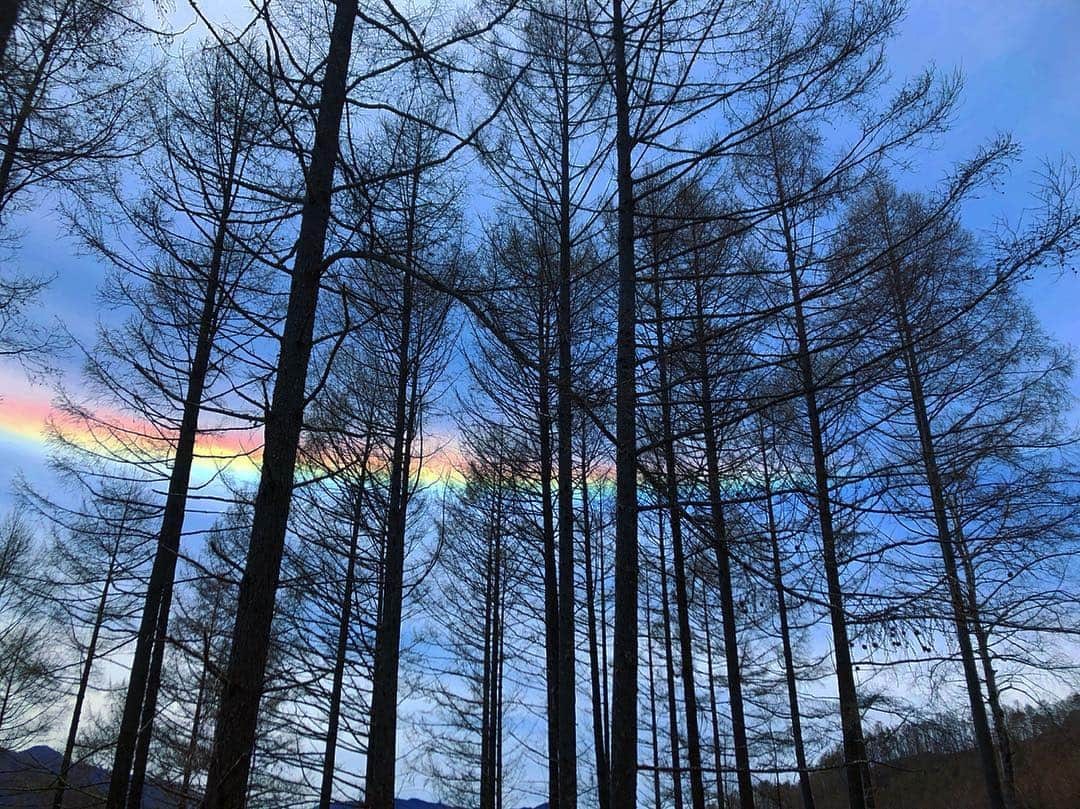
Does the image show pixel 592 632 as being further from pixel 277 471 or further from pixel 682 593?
pixel 277 471

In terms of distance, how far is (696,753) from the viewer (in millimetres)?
10594

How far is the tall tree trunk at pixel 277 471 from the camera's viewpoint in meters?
2.17

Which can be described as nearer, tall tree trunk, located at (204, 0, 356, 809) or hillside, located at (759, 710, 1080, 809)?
tall tree trunk, located at (204, 0, 356, 809)

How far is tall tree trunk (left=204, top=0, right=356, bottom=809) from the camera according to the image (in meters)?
2.17

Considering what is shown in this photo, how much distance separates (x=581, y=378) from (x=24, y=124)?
17.8ft

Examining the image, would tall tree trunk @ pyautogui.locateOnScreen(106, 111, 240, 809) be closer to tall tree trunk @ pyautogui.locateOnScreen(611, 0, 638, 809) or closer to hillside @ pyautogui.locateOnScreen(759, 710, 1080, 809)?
tall tree trunk @ pyautogui.locateOnScreen(611, 0, 638, 809)

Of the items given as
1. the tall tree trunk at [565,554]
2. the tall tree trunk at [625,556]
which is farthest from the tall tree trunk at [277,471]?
the tall tree trunk at [565,554]

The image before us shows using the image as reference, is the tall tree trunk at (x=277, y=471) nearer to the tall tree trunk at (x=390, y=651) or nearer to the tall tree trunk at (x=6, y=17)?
the tall tree trunk at (x=6, y=17)

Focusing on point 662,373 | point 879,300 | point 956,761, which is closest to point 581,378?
point 662,373

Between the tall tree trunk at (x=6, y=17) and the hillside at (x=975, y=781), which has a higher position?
the tall tree trunk at (x=6, y=17)

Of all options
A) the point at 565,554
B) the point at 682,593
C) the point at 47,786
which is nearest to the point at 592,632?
the point at 682,593

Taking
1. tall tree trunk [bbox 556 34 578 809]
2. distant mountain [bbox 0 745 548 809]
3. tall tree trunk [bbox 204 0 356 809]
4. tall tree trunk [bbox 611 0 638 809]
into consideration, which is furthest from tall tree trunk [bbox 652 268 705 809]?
distant mountain [bbox 0 745 548 809]

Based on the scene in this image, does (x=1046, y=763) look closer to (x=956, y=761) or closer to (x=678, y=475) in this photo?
(x=956, y=761)

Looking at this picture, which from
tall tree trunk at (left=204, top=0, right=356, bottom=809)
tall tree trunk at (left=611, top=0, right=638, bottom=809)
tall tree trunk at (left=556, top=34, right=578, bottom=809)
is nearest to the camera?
tall tree trunk at (left=204, top=0, right=356, bottom=809)
